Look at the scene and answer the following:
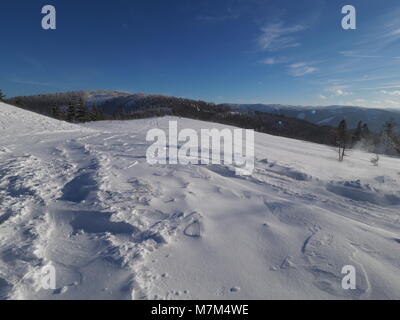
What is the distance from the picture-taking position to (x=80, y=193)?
189 inches

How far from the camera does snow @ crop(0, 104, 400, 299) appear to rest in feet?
8.70

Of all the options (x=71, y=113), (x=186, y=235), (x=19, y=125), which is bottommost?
(x=186, y=235)

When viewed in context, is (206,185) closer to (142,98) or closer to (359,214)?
(359,214)

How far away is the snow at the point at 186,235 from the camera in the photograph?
2.65 m

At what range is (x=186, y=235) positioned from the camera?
3.55 m

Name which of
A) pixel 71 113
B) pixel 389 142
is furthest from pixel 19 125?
pixel 389 142

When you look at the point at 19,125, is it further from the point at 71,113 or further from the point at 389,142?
the point at 389,142
